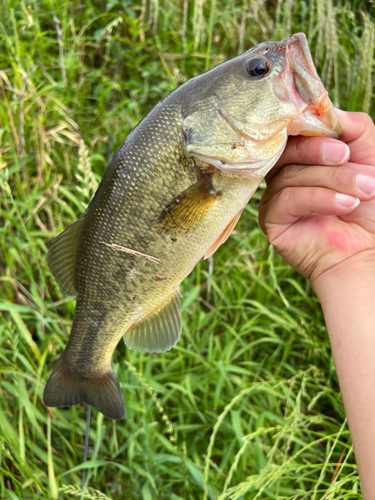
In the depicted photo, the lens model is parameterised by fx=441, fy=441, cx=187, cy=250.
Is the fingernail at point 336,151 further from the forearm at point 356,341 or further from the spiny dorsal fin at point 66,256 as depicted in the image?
the spiny dorsal fin at point 66,256

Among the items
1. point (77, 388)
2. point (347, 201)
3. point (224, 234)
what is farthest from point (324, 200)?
point (77, 388)

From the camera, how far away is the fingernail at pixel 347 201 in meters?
1.27

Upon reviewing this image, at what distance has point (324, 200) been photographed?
130 cm

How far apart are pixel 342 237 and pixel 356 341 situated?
0.35 m

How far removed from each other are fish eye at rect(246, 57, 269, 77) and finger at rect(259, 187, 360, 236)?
0.36 m

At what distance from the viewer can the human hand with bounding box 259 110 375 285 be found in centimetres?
128

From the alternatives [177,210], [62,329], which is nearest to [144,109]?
[62,329]

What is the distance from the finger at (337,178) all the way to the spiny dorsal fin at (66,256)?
684 millimetres

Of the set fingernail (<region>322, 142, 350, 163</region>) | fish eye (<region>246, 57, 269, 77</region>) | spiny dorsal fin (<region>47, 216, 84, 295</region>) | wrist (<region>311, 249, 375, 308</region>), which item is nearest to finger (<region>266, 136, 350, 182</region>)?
fingernail (<region>322, 142, 350, 163</region>)

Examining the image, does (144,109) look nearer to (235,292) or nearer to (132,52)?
(132,52)

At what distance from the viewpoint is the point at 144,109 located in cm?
303

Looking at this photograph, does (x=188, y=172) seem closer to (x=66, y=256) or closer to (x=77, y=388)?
(x=66, y=256)

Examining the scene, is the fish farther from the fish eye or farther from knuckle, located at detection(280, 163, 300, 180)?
knuckle, located at detection(280, 163, 300, 180)

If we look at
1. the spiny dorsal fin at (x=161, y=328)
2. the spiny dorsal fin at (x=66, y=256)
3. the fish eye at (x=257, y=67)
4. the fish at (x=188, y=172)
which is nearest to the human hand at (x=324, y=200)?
the fish at (x=188, y=172)
